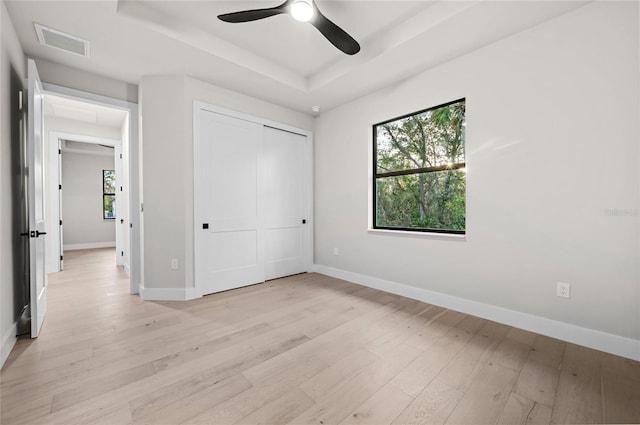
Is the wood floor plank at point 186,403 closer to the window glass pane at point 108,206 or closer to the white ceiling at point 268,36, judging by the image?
the white ceiling at point 268,36

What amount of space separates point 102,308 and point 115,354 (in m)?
1.21

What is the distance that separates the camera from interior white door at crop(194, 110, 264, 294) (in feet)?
10.7

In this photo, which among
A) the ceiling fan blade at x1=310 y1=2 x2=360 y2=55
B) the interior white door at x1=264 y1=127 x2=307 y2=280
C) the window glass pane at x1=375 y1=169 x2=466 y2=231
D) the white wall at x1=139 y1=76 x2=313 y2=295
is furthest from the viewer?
the interior white door at x1=264 y1=127 x2=307 y2=280

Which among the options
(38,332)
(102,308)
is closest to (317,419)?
(38,332)

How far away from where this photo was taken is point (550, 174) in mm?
2195

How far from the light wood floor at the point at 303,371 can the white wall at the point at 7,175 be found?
247mm

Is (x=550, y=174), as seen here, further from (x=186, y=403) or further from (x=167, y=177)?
(x=167, y=177)

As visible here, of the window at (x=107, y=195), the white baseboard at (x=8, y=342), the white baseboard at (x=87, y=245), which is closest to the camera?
the white baseboard at (x=8, y=342)

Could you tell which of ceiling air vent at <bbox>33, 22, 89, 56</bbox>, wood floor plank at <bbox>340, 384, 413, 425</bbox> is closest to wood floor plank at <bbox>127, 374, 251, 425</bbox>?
wood floor plank at <bbox>340, 384, 413, 425</bbox>

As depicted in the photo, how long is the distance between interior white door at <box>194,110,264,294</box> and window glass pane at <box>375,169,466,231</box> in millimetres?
1725

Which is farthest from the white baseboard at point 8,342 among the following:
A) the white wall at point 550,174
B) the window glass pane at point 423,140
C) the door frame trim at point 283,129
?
the window glass pane at point 423,140

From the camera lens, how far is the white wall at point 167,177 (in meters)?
3.07

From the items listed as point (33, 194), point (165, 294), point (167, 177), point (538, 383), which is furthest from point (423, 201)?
point (33, 194)

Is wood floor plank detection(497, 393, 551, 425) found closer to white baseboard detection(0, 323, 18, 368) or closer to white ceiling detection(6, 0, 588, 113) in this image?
white ceiling detection(6, 0, 588, 113)
